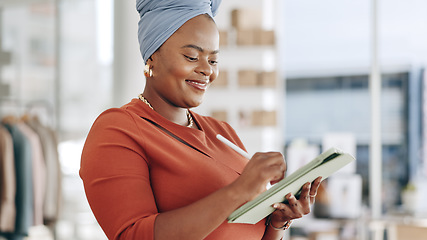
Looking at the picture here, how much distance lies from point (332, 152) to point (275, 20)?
14.4ft

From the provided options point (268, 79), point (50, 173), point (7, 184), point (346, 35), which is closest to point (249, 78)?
point (268, 79)

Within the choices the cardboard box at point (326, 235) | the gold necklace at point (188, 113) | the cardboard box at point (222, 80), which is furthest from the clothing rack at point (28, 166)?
the gold necklace at point (188, 113)

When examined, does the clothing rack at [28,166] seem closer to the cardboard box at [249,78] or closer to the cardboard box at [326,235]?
the cardboard box at [249,78]

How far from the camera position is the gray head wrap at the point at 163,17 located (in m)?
1.12

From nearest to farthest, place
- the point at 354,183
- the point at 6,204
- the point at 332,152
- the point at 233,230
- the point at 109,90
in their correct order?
the point at 332,152 → the point at 233,230 → the point at 6,204 → the point at 109,90 → the point at 354,183

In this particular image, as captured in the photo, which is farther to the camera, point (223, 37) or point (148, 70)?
point (223, 37)

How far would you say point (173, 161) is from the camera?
3.56 ft

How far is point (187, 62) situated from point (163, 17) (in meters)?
0.10

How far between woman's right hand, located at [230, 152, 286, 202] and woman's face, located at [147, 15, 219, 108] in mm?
248

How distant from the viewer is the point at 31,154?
4.10 meters

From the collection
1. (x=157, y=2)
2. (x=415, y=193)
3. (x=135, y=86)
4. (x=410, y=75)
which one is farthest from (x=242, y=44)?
(x=157, y=2)

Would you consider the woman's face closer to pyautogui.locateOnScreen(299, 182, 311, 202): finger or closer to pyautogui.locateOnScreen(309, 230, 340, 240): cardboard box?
pyautogui.locateOnScreen(299, 182, 311, 202): finger

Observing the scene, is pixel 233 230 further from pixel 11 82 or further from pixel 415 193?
pixel 415 193

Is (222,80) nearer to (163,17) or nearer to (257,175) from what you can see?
(163,17)
